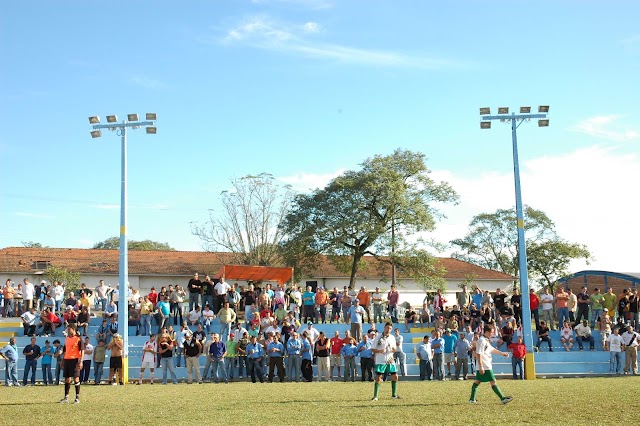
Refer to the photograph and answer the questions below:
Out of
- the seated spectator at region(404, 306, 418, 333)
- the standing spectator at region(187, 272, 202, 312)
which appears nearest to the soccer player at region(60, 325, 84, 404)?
the standing spectator at region(187, 272, 202, 312)

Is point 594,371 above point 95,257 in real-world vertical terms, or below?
below

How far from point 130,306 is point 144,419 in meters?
17.1

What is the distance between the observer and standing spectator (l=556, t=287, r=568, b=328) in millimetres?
28672

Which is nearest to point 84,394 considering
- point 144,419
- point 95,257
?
point 144,419

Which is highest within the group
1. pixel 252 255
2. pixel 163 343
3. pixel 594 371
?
pixel 252 255

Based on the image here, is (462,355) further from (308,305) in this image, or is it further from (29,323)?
(29,323)

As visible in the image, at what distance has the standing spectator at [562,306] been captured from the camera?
2867 centimetres

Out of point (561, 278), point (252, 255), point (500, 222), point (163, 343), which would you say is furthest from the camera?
point (500, 222)

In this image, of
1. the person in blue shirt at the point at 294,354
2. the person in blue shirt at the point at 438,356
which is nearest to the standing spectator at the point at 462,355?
the person in blue shirt at the point at 438,356

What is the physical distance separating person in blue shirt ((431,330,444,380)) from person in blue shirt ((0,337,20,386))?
45.7 ft

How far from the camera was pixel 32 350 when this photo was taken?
2298 cm

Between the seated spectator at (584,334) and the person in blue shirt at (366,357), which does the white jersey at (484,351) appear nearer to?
the person in blue shirt at (366,357)

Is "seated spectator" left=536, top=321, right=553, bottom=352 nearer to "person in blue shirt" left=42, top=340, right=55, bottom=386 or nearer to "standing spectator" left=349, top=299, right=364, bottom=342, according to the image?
"standing spectator" left=349, top=299, right=364, bottom=342

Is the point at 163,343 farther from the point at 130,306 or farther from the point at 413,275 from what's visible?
the point at 413,275
